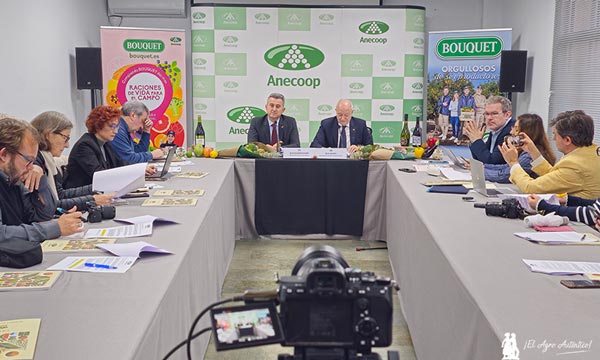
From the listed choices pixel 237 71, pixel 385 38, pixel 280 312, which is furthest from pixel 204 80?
pixel 280 312

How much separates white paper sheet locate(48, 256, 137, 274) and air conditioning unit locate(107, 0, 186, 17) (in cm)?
602

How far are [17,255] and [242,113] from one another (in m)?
5.32

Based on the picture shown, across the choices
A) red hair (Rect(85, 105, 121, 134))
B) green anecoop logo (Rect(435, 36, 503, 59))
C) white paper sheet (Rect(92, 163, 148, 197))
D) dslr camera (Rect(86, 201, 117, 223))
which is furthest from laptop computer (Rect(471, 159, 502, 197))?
green anecoop logo (Rect(435, 36, 503, 59))

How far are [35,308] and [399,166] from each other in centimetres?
348

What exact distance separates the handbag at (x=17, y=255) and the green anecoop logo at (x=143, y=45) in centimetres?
539

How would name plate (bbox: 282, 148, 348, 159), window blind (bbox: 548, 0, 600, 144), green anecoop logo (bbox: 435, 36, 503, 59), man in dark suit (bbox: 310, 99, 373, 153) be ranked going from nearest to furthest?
name plate (bbox: 282, 148, 348, 159), window blind (bbox: 548, 0, 600, 144), man in dark suit (bbox: 310, 99, 373, 153), green anecoop logo (bbox: 435, 36, 503, 59)

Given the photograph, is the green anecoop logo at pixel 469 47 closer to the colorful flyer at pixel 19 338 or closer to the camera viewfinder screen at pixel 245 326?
the colorful flyer at pixel 19 338

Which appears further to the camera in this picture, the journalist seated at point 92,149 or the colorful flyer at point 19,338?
the journalist seated at point 92,149

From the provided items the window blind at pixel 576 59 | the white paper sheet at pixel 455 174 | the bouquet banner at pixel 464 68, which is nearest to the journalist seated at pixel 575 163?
the white paper sheet at pixel 455 174

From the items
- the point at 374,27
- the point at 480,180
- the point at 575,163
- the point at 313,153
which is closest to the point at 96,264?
the point at 480,180

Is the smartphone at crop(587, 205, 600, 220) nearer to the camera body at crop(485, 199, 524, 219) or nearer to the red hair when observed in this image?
the camera body at crop(485, 199, 524, 219)

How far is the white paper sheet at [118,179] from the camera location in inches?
124

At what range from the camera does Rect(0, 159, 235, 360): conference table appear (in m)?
1.40

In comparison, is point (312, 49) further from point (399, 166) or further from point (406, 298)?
point (406, 298)
